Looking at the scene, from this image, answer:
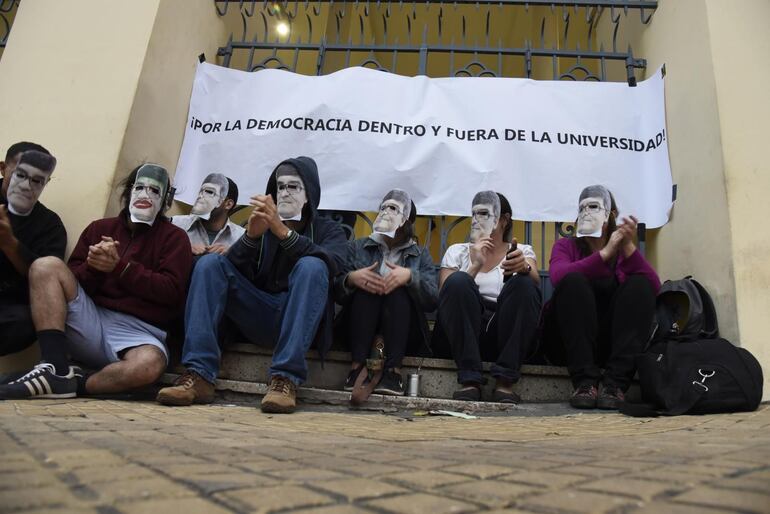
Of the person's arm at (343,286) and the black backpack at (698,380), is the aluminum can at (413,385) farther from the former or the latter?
the black backpack at (698,380)

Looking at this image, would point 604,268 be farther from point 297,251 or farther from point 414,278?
point 297,251

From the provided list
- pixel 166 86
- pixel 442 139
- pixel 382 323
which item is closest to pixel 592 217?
pixel 442 139

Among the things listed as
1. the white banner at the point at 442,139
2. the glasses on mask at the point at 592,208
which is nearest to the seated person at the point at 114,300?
the white banner at the point at 442,139

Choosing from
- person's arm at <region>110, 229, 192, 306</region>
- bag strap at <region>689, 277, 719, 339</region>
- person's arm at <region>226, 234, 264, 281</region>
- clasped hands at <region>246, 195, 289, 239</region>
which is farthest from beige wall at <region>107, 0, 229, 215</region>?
bag strap at <region>689, 277, 719, 339</region>

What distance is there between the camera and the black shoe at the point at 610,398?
8.88 ft

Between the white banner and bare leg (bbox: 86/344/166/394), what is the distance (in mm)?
1704

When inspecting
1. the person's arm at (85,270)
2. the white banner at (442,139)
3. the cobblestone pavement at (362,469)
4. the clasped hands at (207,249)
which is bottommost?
the cobblestone pavement at (362,469)

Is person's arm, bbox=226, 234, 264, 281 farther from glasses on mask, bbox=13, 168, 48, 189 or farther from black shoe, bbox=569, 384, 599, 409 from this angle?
black shoe, bbox=569, 384, 599, 409

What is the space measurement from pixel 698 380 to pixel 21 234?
374 centimetres

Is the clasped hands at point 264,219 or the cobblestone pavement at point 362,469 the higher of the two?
the clasped hands at point 264,219

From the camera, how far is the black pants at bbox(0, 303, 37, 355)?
282cm

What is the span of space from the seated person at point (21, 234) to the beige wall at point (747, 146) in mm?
4004

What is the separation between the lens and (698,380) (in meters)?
2.47

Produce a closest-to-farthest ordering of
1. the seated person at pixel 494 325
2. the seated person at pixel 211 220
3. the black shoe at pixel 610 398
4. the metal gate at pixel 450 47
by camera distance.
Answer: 1. the black shoe at pixel 610 398
2. the seated person at pixel 494 325
3. the seated person at pixel 211 220
4. the metal gate at pixel 450 47
